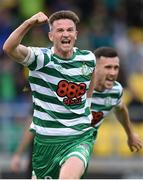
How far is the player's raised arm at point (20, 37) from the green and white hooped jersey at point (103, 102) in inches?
67.4

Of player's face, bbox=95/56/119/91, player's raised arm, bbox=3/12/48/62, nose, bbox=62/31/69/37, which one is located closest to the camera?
player's raised arm, bbox=3/12/48/62

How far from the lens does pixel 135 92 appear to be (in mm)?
16375

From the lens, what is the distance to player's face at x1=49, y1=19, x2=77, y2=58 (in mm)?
9023

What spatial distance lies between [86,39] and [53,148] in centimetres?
844

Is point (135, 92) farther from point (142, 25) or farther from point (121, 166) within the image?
point (142, 25)

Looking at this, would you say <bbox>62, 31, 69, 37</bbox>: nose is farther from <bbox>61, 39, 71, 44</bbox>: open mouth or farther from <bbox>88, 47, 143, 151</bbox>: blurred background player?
<bbox>88, 47, 143, 151</bbox>: blurred background player

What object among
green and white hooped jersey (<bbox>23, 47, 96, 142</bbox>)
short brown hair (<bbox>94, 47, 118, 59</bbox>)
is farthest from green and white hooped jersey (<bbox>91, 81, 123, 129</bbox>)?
green and white hooped jersey (<bbox>23, 47, 96, 142</bbox>)

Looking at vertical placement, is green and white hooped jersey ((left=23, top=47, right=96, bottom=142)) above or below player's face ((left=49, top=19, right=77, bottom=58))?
below

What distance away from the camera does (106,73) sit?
33.4 feet

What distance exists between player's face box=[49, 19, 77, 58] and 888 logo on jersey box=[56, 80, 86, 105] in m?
0.31

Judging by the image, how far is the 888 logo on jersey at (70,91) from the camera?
912cm

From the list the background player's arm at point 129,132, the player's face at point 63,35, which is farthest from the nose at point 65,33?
the background player's arm at point 129,132

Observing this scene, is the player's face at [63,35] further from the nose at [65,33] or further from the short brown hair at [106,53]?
the short brown hair at [106,53]

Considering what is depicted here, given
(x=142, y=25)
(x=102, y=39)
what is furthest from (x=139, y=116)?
(x=142, y=25)
